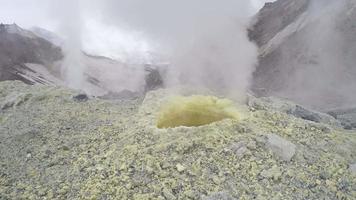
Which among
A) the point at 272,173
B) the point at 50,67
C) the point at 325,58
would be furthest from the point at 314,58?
the point at 50,67

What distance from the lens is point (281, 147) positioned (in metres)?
7.57

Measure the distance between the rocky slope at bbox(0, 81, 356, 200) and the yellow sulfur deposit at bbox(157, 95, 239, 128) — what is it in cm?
23

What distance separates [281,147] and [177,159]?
1669mm

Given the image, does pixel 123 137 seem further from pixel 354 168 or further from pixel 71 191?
pixel 354 168

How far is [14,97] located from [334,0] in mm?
13919

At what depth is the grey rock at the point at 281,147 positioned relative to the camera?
7.43m

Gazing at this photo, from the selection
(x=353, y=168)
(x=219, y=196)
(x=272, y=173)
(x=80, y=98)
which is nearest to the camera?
(x=219, y=196)

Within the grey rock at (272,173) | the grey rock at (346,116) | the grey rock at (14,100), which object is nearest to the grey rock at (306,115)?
the grey rock at (346,116)

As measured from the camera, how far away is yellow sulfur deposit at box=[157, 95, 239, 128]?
8.99m

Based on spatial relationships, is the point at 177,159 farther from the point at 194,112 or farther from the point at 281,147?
the point at 194,112

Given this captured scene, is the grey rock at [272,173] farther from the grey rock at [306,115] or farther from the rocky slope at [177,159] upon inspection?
the grey rock at [306,115]

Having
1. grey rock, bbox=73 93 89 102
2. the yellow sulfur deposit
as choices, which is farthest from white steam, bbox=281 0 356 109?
grey rock, bbox=73 93 89 102

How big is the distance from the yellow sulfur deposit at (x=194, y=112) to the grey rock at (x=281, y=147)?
117 cm

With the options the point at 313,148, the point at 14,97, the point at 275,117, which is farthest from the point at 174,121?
the point at 14,97
